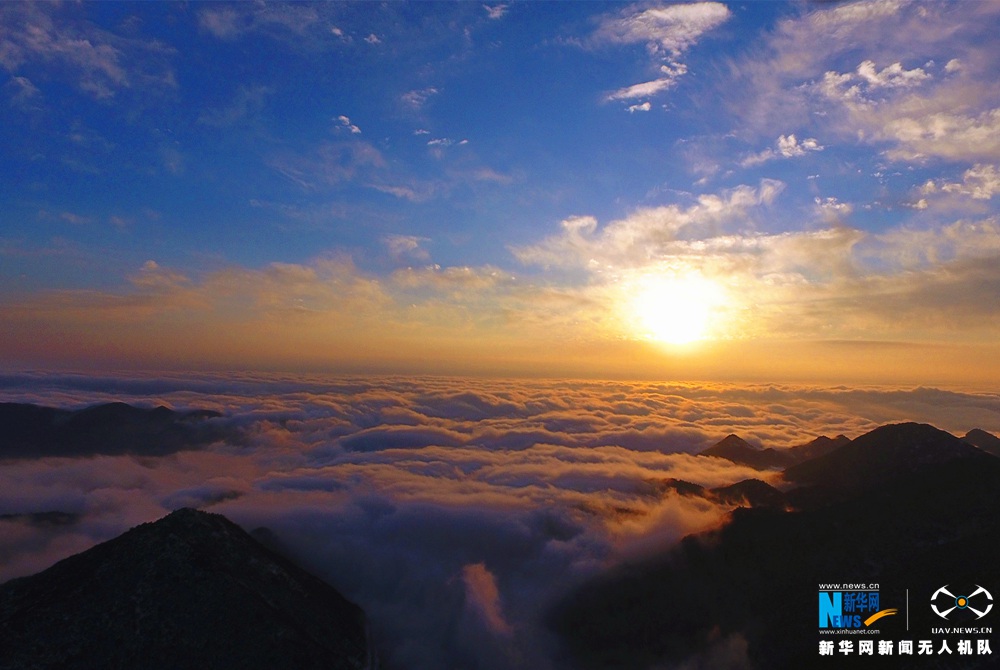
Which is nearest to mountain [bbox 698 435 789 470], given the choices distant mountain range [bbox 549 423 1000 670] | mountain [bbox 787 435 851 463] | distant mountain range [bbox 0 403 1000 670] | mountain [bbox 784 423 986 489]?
mountain [bbox 787 435 851 463]

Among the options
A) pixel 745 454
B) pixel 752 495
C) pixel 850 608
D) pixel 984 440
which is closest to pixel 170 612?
pixel 850 608

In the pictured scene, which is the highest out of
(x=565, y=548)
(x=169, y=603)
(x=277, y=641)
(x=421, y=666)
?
(x=169, y=603)

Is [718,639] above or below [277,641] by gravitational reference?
below

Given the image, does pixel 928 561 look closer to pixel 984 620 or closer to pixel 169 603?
pixel 984 620

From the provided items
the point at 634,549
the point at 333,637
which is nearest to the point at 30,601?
the point at 333,637

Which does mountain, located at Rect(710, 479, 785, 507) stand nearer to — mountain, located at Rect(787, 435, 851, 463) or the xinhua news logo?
the xinhua news logo
